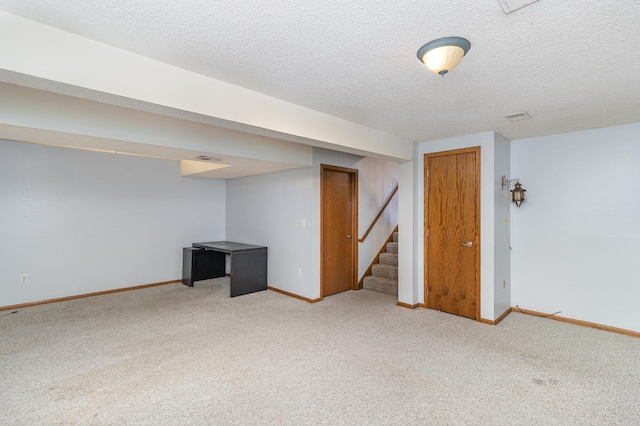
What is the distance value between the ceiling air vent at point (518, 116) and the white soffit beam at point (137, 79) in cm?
176

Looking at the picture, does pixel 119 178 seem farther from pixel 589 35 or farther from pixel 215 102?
pixel 589 35

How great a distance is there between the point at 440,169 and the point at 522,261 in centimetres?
160

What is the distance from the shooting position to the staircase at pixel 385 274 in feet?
16.1

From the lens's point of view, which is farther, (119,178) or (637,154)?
(119,178)

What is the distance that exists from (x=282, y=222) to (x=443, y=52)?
372cm

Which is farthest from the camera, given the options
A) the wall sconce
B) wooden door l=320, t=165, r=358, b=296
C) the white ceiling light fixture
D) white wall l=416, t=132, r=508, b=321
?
wooden door l=320, t=165, r=358, b=296

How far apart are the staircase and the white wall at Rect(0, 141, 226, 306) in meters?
3.42

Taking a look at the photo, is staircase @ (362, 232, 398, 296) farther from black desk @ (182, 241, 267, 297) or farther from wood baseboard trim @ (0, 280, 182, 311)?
wood baseboard trim @ (0, 280, 182, 311)

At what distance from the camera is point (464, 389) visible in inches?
89.0

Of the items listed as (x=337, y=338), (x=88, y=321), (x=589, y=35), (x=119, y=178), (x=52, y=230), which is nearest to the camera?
(x=589, y=35)

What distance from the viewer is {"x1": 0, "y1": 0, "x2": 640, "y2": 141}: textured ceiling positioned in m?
1.42

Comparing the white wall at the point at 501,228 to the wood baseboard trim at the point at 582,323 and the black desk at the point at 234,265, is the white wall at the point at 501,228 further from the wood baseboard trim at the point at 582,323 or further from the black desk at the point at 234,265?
the black desk at the point at 234,265

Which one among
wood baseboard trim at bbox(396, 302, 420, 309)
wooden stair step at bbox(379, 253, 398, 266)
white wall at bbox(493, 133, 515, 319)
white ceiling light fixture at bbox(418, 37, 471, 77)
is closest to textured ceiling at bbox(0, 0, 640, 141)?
white ceiling light fixture at bbox(418, 37, 471, 77)

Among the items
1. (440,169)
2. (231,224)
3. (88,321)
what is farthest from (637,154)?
(88,321)
